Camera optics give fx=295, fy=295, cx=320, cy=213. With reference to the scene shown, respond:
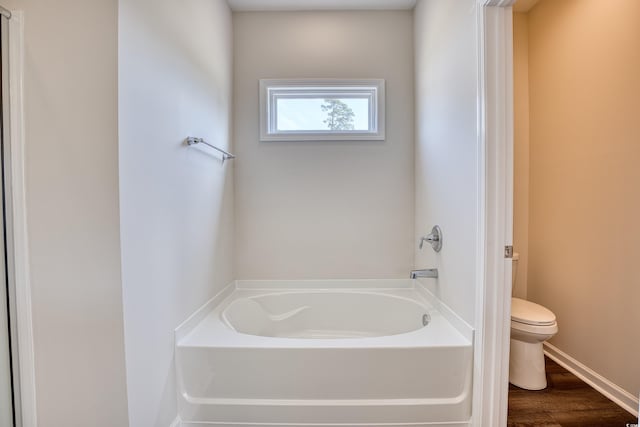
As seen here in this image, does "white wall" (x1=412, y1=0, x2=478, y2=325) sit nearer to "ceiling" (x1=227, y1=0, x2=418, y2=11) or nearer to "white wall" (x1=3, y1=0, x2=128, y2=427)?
"ceiling" (x1=227, y1=0, x2=418, y2=11)

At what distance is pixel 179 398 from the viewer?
1424 mm

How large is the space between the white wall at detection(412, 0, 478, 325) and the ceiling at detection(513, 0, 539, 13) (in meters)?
0.82

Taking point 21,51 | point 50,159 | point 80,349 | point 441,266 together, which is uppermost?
point 21,51

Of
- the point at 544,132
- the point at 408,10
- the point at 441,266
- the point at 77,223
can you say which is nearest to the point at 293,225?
the point at 441,266

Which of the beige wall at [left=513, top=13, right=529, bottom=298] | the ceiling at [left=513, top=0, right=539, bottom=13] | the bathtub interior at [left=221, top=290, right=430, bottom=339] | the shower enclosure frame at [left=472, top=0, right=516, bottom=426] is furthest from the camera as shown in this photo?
the beige wall at [left=513, top=13, right=529, bottom=298]

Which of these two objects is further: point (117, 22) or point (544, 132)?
point (544, 132)

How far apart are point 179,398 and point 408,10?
9.70 feet

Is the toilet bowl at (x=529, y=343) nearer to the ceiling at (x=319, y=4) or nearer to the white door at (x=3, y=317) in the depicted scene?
the ceiling at (x=319, y=4)

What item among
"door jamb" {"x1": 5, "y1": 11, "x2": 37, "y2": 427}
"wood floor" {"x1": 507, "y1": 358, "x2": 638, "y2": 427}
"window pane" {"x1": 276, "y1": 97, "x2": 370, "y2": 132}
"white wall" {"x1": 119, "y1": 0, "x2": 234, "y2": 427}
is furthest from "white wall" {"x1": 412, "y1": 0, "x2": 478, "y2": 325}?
"door jamb" {"x1": 5, "y1": 11, "x2": 37, "y2": 427}

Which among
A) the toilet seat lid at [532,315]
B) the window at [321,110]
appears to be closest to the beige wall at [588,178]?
the toilet seat lid at [532,315]

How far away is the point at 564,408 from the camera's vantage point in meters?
1.67

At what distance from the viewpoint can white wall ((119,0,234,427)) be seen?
109cm

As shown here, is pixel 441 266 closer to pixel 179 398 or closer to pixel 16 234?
pixel 179 398

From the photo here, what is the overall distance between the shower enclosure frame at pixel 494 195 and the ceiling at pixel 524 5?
57.0 inches
